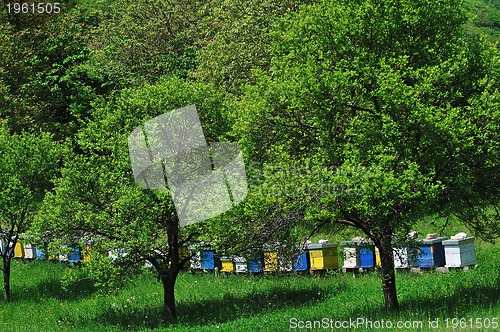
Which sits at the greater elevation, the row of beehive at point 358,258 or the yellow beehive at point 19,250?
the yellow beehive at point 19,250

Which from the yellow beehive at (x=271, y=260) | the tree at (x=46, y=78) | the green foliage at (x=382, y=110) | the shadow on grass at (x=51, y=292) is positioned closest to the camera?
the green foliage at (x=382, y=110)

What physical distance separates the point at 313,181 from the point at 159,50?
3868 centimetres

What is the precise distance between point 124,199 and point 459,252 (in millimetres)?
11989

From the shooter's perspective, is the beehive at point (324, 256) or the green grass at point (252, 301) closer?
the green grass at point (252, 301)

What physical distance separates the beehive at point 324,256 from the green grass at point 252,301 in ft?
1.47

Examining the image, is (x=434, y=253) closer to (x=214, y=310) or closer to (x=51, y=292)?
(x=214, y=310)

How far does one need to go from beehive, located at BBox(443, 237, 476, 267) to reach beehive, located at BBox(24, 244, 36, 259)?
2349 centimetres

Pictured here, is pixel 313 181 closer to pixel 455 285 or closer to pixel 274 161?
pixel 274 161

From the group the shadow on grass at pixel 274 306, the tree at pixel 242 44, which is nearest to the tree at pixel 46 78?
the tree at pixel 242 44

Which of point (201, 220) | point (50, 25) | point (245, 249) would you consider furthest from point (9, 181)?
point (50, 25)

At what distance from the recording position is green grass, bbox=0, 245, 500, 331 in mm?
21531

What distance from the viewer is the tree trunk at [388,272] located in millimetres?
20250

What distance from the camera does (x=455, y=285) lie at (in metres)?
23.5

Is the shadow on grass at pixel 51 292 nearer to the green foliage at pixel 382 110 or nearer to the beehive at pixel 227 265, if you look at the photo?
the beehive at pixel 227 265
